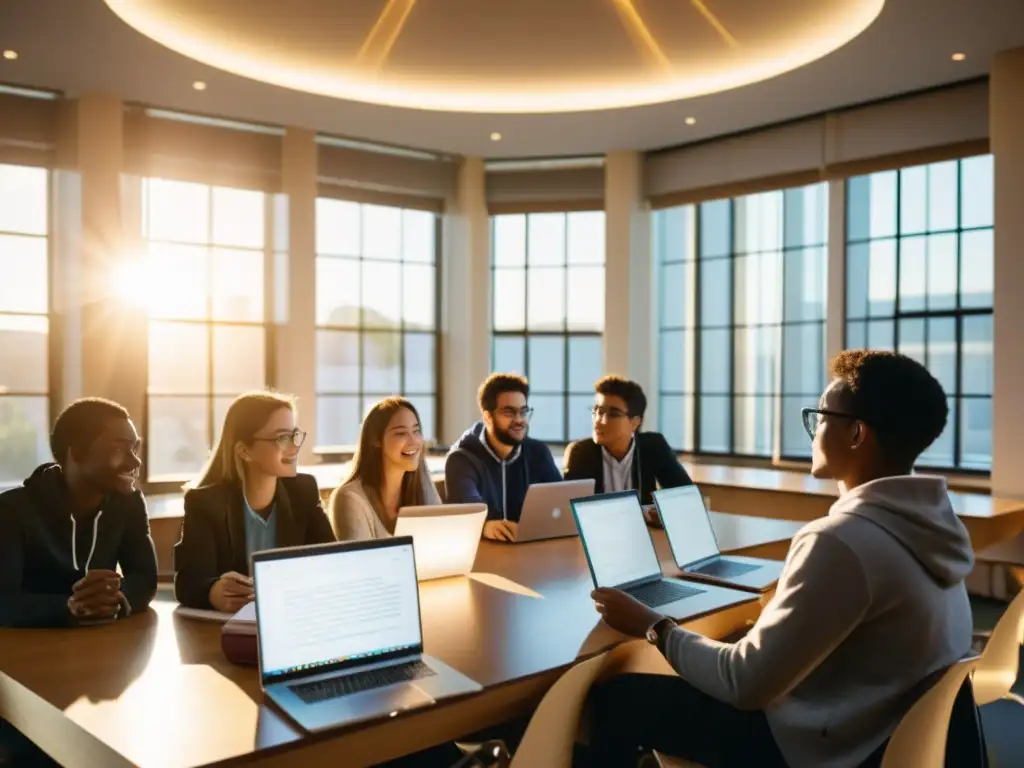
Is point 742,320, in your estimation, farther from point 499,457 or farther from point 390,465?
point 390,465

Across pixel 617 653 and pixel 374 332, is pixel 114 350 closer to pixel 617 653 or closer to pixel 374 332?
pixel 374 332

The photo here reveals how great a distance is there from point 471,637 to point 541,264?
5.82 metres

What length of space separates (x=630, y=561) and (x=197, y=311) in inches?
192

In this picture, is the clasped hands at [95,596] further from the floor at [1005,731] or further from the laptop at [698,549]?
the floor at [1005,731]

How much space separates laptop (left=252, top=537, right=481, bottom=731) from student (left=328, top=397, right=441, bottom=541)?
3.22 ft

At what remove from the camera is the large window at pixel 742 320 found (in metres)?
6.46

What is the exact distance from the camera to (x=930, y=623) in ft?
5.07

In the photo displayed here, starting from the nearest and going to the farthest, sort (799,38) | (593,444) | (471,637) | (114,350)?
1. (471,637)
2. (593,444)
3. (799,38)
4. (114,350)

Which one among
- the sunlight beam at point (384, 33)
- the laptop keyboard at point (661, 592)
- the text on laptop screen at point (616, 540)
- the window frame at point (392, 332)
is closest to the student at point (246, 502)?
the text on laptop screen at point (616, 540)

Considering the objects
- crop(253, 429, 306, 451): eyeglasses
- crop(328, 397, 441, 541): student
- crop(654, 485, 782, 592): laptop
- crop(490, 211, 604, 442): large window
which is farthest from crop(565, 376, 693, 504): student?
crop(490, 211, 604, 442): large window

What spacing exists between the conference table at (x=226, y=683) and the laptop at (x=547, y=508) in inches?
29.1

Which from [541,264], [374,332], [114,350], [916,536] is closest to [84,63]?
[114,350]

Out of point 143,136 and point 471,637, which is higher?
point 143,136

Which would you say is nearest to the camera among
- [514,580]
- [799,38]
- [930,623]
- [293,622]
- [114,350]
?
[930,623]
